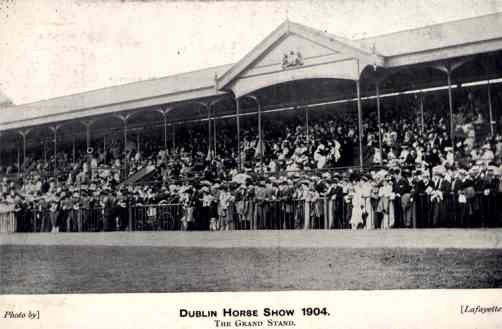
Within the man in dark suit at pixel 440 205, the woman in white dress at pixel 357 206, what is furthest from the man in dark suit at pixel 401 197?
the woman in white dress at pixel 357 206

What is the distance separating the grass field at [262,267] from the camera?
5891 mm

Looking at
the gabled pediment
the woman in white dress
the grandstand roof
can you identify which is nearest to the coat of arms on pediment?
the gabled pediment

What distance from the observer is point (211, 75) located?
12.4 m

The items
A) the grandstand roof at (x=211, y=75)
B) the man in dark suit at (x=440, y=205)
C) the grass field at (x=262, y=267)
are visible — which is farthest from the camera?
the man in dark suit at (x=440, y=205)

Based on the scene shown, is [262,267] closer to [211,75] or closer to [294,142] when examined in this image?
[294,142]

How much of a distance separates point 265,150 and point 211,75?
6.97ft

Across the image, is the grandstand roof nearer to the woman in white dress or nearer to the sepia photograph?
the sepia photograph

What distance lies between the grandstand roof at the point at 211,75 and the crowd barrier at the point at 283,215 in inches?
95.3

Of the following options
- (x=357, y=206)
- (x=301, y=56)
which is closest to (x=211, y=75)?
(x=301, y=56)

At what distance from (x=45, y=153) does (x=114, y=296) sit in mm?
10444

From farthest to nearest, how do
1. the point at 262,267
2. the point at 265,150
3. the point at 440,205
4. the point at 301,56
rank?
the point at 265,150, the point at 301,56, the point at 440,205, the point at 262,267

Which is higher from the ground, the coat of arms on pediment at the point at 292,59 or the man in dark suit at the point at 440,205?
the coat of arms on pediment at the point at 292,59

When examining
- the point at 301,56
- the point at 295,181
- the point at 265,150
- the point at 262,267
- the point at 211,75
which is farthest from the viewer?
the point at 265,150

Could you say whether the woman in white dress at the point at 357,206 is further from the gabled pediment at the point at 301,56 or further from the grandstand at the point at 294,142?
the gabled pediment at the point at 301,56
